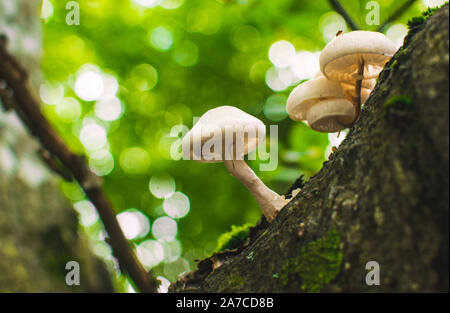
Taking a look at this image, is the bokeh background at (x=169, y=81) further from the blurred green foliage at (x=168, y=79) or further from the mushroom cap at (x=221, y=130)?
the mushroom cap at (x=221, y=130)

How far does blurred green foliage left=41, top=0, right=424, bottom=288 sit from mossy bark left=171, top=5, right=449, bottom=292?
479 centimetres

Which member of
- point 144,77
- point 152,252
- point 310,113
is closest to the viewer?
point 310,113

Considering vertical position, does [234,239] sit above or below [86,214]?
below

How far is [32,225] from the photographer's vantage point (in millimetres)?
1972

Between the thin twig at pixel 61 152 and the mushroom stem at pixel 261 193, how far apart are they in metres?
0.99

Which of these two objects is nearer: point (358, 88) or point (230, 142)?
point (230, 142)

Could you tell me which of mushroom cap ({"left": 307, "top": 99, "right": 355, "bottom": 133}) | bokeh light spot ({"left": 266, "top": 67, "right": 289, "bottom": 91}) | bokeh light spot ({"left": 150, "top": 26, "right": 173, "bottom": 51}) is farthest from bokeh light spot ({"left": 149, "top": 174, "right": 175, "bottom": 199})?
mushroom cap ({"left": 307, "top": 99, "right": 355, "bottom": 133})

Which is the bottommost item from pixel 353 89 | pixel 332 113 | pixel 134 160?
pixel 332 113

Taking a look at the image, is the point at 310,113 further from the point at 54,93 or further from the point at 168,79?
the point at 54,93

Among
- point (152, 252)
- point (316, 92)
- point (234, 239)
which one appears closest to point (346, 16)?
point (316, 92)

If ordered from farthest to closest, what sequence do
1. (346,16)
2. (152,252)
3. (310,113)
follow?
(152,252)
(346,16)
(310,113)

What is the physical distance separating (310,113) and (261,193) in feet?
2.25

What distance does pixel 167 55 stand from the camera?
748 centimetres
